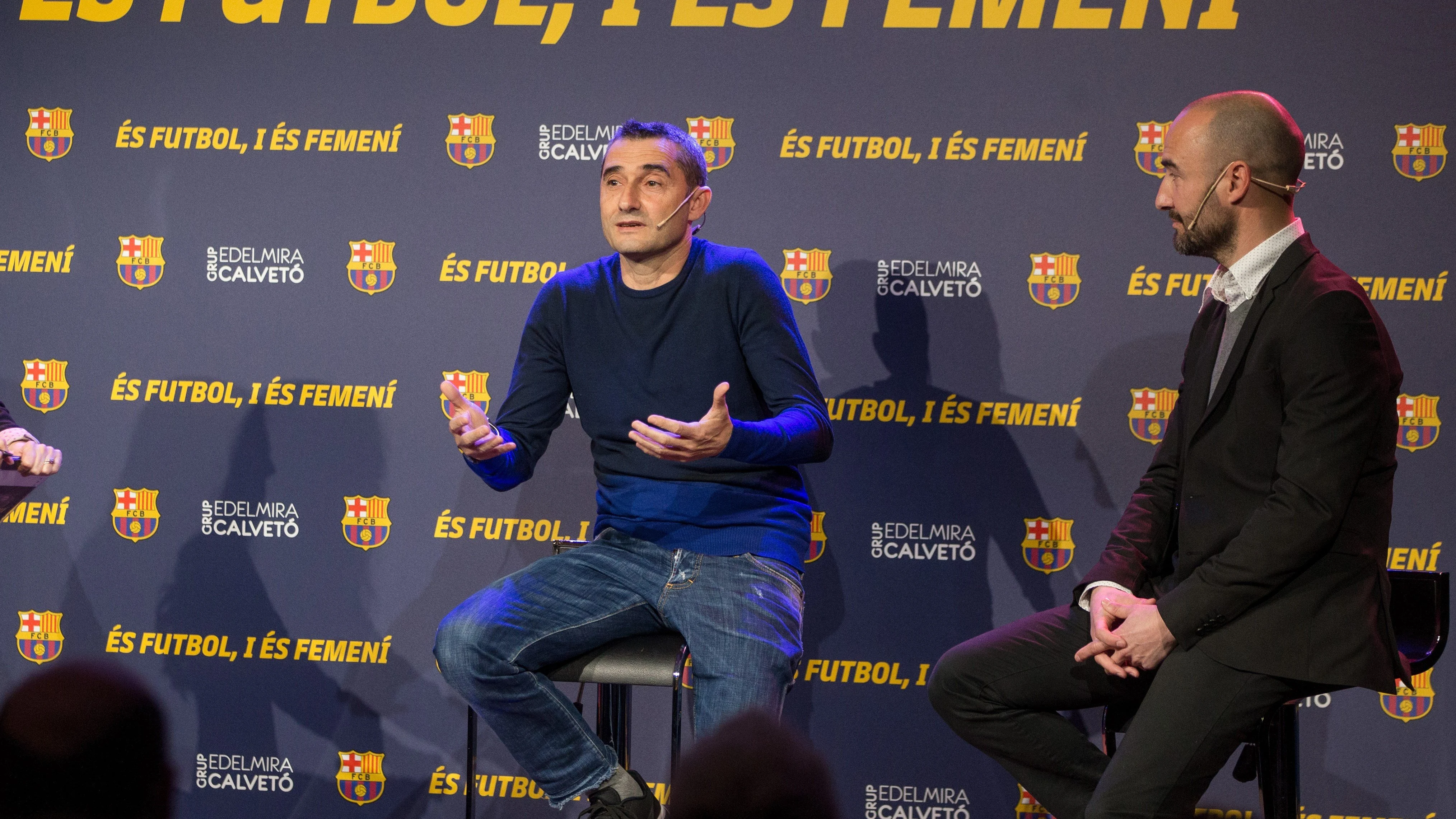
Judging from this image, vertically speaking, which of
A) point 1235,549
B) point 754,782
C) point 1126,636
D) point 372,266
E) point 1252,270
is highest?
point 372,266

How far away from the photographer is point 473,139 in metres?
3.70

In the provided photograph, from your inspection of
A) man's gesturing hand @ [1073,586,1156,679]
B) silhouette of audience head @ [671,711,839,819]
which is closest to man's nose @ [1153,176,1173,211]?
man's gesturing hand @ [1073,586,1156,679]

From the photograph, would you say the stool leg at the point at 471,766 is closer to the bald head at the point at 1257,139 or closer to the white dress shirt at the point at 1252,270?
the white dress shirt at the point at 1252,270

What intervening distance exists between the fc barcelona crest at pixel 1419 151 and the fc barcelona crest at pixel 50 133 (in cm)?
418

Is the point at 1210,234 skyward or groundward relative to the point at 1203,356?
skyward

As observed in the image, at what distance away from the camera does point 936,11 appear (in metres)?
3.57

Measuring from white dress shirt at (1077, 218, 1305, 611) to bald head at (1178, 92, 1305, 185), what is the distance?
0.35 ft

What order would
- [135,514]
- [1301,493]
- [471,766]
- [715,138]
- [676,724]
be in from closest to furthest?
[1301,493] → [676,724] → [471,766] → [715,138] → [135,514]

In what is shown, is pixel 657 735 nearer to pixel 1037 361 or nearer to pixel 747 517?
pixel 747 517

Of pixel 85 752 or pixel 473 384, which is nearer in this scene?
pixel 85 752

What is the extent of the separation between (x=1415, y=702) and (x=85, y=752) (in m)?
3.52

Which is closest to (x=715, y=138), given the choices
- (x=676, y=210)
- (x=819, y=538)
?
(x=676, y=210)

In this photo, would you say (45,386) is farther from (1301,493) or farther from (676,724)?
(1301,493)

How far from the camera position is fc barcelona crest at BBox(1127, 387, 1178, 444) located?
3.49 meters
